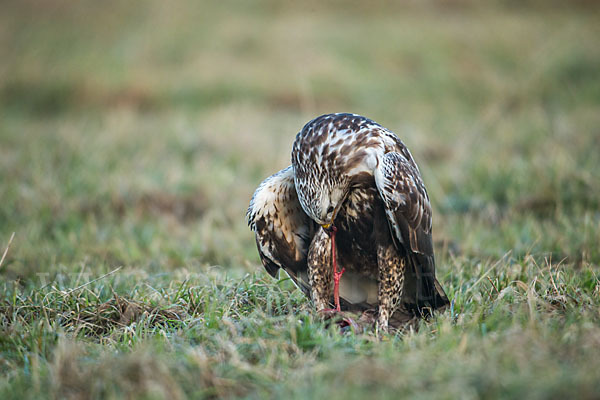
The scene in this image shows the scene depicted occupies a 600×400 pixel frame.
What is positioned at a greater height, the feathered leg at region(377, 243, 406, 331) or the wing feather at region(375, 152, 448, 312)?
the wing feather at region(375, 152, 448, 312)

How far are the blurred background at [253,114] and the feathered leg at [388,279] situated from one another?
0.89 metres

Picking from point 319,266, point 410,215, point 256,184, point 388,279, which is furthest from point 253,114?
point 410,215

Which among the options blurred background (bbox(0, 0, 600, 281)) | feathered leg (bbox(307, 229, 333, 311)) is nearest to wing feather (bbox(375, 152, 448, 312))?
feathered leg (bbox(307, 229, 333, 311))

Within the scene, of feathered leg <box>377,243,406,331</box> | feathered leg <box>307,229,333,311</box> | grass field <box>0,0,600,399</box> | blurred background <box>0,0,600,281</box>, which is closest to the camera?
grass field <box>0,0,600,399</box>

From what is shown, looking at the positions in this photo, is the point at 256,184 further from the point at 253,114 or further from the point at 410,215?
the point at 410,215

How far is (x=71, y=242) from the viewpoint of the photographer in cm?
490

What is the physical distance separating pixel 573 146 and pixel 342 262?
4.85m

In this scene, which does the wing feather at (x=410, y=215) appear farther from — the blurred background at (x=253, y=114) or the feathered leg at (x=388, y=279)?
the blurred background at (x=253, y=114)

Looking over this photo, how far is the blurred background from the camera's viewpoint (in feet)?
16.5

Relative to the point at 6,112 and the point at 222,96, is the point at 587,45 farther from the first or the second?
the point at 6,112

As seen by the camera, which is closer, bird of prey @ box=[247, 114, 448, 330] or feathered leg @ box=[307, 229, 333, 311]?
bird of prey @ box=[247, 114, 448, 330]

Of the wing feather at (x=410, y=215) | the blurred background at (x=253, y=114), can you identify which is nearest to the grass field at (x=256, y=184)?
the blurred background at (x=253, y=114)

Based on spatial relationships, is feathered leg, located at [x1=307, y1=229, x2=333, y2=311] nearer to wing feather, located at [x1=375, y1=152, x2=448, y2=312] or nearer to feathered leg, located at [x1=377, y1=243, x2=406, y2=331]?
feathered leg, located at [x1=377, y1=243, x2=406, y2=331]

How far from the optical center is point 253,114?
31.1 ft
